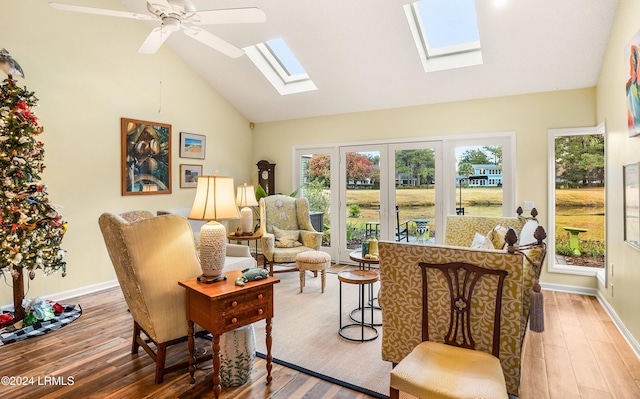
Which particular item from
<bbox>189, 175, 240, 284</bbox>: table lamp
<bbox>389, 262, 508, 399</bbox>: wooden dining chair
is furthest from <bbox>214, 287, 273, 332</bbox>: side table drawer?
<bbox>389, 262, 508, 399</bbox>: wooden dining chair

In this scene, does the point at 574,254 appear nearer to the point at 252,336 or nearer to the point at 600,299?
the point at 600,299

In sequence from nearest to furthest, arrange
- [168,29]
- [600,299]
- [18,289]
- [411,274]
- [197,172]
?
1. [411,274]
2. [168,29]
3. [18,289]
4. [600,299]
5. [197,172]

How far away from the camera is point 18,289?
3508 millimetres

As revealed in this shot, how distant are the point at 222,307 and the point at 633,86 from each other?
11.1 feet

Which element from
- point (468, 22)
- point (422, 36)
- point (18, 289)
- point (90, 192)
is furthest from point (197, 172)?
point (468, 22)

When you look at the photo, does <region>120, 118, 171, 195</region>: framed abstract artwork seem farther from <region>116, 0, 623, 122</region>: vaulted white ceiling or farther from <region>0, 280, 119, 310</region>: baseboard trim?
<region>116, 0, 623, 122</region>: vaulted white ceiling

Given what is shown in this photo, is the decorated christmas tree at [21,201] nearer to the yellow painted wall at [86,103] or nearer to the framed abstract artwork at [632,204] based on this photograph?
the yellow painted wall at [86,103]

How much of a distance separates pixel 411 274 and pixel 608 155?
3.02 meters

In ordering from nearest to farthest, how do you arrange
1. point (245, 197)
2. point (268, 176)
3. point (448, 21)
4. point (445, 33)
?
point (448, 21) < point (445, 33) < point (245, 197) < point (268, 176)

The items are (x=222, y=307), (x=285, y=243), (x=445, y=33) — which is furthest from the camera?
(x=285, y=243)

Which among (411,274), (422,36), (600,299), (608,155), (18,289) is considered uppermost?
(422,36)

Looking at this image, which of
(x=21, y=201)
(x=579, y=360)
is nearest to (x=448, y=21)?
(x=579, y=360)

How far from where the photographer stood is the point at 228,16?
262 cm

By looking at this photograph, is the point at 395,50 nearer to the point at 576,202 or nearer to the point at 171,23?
the point at 171,23
